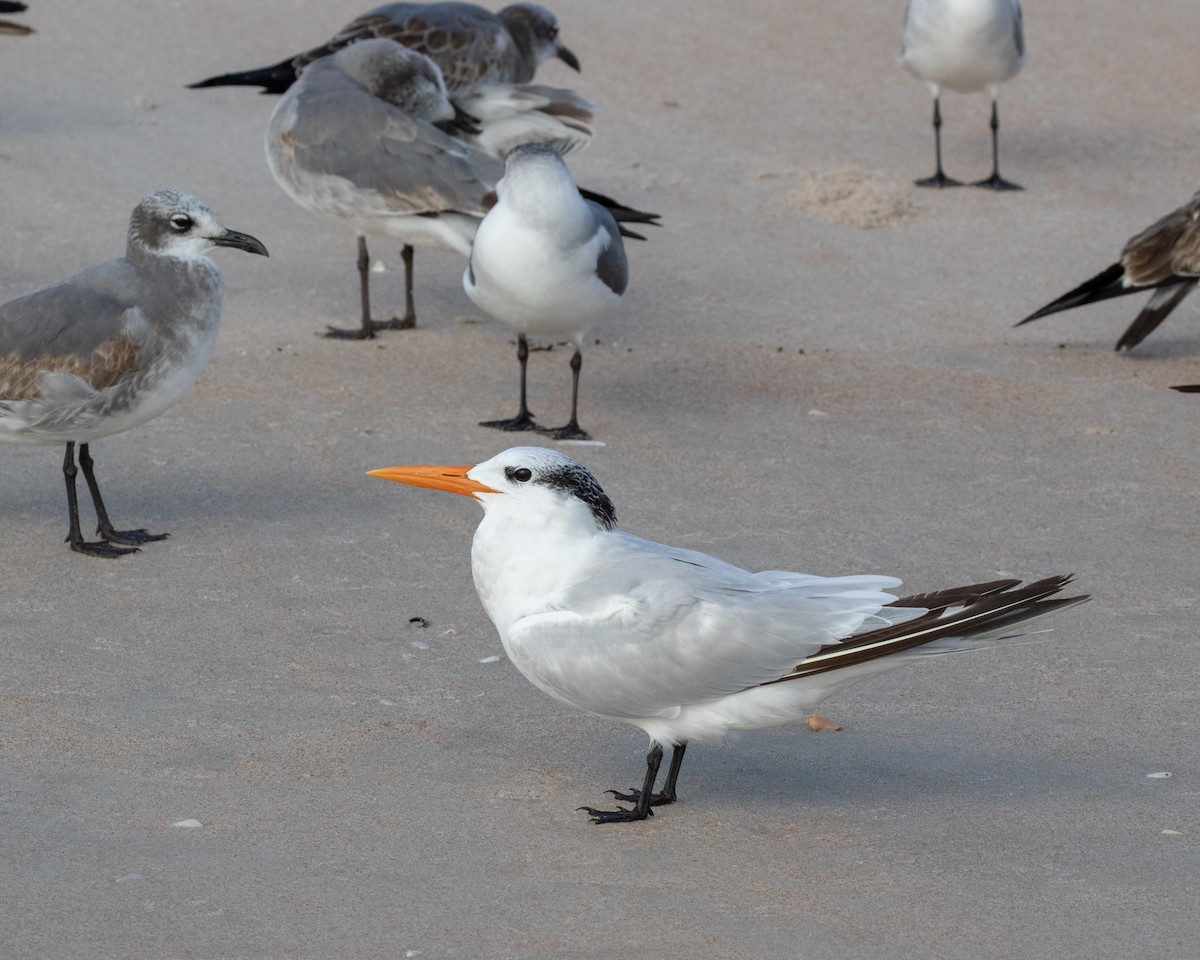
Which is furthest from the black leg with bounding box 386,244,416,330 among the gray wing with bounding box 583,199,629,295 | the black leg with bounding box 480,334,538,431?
the gray wing with bounding box 583,199,629,295

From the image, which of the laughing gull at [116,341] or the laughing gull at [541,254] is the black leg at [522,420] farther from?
the laughing gull at [116,341]

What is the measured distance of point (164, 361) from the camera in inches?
240

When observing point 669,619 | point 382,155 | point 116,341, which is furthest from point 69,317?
point 669,619

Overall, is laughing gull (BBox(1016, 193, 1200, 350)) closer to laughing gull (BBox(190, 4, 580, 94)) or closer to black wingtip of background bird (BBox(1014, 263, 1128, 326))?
black wingtip of background bird (BBox(1014, 263, 1128, 326))

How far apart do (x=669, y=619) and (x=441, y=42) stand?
653 cm

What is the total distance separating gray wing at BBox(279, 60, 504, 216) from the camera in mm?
8203

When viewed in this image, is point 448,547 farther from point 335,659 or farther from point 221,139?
point 221,139

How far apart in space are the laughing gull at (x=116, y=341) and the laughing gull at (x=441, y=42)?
3705 mm

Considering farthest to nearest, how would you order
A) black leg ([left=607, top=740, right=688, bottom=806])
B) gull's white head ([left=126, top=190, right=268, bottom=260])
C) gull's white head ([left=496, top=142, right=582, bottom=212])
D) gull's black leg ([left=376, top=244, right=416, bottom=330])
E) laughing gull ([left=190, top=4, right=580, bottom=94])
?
1. laughing gull ([left=190, top=4, right=580, bottom=94])
2. gull's black leg ([left=376, top=244, right=416, bottom=330])
3. gull's white head ([left=496, top=142, right=582, bottom=212])
4. gull's white head ([left=126, top=190, right=268, bottom=260])
5. black leg ([left=607, top=740, right=688, bottom=806])

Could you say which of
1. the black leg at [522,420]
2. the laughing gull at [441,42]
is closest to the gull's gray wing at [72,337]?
the black leg at [522,420]

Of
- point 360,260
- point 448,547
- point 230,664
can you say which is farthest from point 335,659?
point 360,260

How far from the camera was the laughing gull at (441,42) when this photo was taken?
32.8 ft

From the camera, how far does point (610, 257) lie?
7418 mm

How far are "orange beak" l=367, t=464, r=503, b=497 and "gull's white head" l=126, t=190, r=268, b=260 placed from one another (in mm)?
1783
